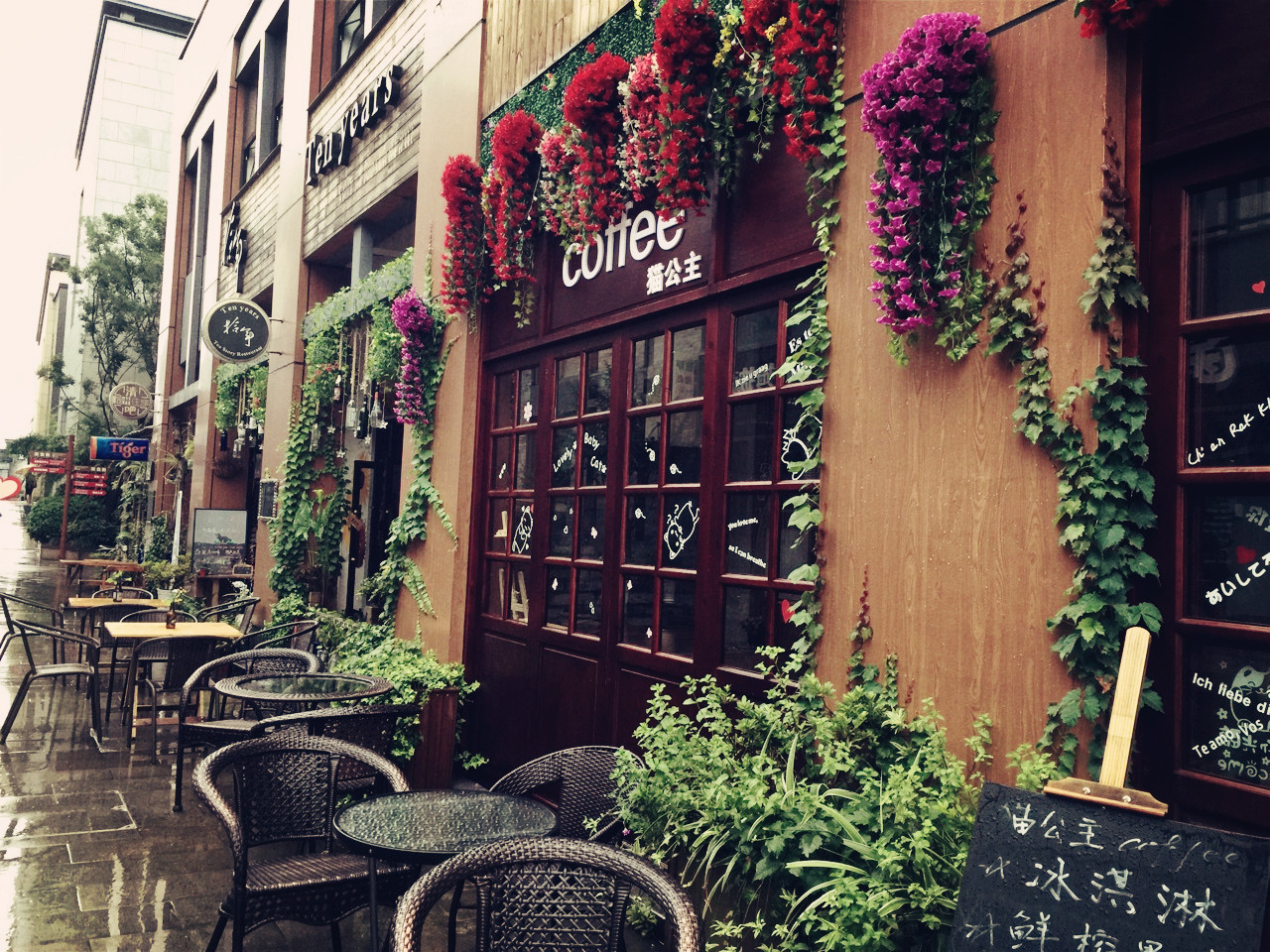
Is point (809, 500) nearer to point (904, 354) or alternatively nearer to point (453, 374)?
point (904, 354)

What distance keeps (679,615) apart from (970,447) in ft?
6.32

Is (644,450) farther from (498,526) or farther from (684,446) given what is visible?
(498,526)

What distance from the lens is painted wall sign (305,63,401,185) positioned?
8695 mm

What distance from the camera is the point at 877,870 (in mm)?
2787

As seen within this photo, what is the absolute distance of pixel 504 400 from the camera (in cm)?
676

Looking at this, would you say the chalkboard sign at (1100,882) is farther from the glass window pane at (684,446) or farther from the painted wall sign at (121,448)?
the painted wall sign at (121,448)

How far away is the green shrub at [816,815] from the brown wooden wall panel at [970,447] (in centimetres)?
19

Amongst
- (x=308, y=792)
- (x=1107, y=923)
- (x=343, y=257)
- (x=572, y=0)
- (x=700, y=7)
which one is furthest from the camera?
(x=343, y=257)

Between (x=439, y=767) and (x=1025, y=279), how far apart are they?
4658 mm

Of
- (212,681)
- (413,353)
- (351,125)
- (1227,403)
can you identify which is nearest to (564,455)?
(413,353)

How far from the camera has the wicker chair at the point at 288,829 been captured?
11.0 feet

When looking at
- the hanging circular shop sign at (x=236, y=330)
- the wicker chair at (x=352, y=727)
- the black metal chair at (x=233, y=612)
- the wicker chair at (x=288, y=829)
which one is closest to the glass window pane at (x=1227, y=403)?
the wicker chair at (x=288, y=829)

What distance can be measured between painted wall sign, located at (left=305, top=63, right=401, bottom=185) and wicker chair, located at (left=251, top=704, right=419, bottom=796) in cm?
591

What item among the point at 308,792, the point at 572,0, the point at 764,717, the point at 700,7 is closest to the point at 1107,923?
the point at 764,717
